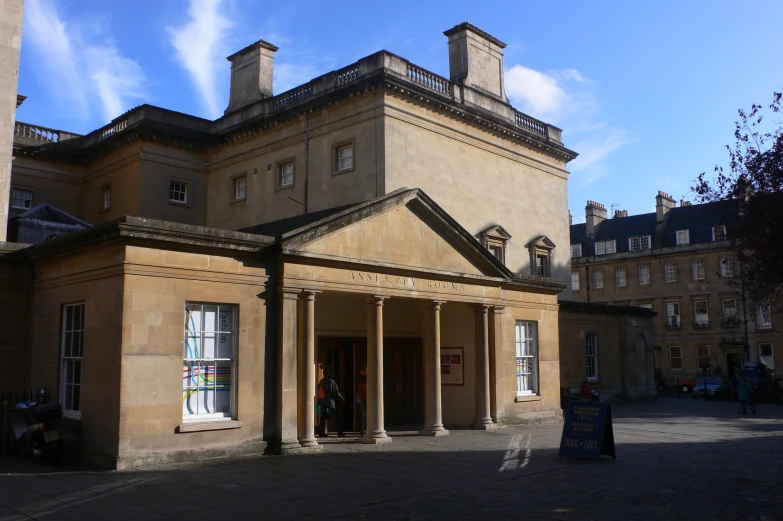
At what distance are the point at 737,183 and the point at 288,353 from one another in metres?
9.94

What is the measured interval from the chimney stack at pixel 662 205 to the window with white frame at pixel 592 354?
32.3 m

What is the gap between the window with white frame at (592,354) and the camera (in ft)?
96.4

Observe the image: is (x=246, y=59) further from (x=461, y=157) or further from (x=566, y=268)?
(x=566, y=268)

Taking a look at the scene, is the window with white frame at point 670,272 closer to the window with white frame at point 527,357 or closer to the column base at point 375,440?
the window with white frame at point 527,357

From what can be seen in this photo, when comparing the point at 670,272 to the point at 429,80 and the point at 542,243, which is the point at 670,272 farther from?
the point at 429,80

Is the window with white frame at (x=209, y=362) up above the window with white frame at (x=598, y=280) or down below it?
below

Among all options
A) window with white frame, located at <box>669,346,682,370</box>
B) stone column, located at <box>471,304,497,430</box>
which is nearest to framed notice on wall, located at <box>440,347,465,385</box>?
stone column, located at <box>471,304,497,430</box>

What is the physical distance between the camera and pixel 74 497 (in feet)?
30.7

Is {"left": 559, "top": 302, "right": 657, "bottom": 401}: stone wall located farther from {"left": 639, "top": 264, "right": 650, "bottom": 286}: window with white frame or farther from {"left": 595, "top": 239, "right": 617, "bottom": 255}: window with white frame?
{"left": 595, "top": 239, "right": 617, "bottom": 255}: window with white frame

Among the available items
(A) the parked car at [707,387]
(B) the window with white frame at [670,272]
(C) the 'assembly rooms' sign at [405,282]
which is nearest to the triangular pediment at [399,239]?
(C) the 'assembly rooms' sign at [405,282]

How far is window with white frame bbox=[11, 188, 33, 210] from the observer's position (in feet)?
109

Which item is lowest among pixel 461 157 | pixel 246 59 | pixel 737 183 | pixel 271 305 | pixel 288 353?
pixel 288 353

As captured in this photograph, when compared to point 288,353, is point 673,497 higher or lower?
lower

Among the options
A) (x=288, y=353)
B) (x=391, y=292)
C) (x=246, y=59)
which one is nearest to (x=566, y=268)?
(x=246, y=59)
